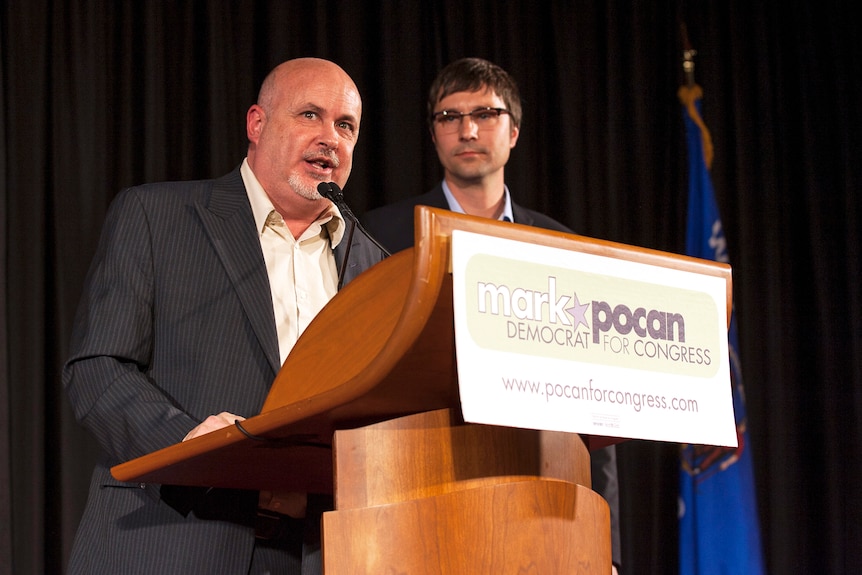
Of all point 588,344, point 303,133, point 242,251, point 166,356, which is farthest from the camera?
point 303,133

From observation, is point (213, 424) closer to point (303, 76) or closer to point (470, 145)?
point (303, 76)

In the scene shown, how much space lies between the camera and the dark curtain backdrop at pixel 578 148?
2.95 m

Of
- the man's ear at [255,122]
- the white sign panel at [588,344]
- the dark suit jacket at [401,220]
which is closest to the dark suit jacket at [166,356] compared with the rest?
the man's ear at [255,122]

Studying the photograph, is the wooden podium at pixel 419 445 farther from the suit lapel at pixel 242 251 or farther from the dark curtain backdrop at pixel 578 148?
the dark curtain backdrop at pixel 578 148

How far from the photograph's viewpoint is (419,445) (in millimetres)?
1089

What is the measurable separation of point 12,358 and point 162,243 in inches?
50.1

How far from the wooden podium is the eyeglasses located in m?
2.00

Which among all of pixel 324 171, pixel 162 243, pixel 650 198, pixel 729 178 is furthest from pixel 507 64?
pixel 162 243

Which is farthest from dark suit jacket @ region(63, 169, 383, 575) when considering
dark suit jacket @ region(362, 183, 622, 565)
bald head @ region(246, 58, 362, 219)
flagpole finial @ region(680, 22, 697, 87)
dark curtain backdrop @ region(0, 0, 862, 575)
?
flagpole finial @ region(680, 22, 697, 87)

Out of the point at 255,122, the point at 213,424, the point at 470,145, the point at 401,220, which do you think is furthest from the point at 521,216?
the point at 213,424

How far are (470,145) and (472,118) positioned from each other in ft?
0.31

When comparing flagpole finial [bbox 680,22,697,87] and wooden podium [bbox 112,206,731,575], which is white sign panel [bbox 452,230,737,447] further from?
flagpole finial [bbox 680,22,697,87]

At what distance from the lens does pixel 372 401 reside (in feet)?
3.47

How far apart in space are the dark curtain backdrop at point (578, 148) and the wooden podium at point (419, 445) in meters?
2.00
